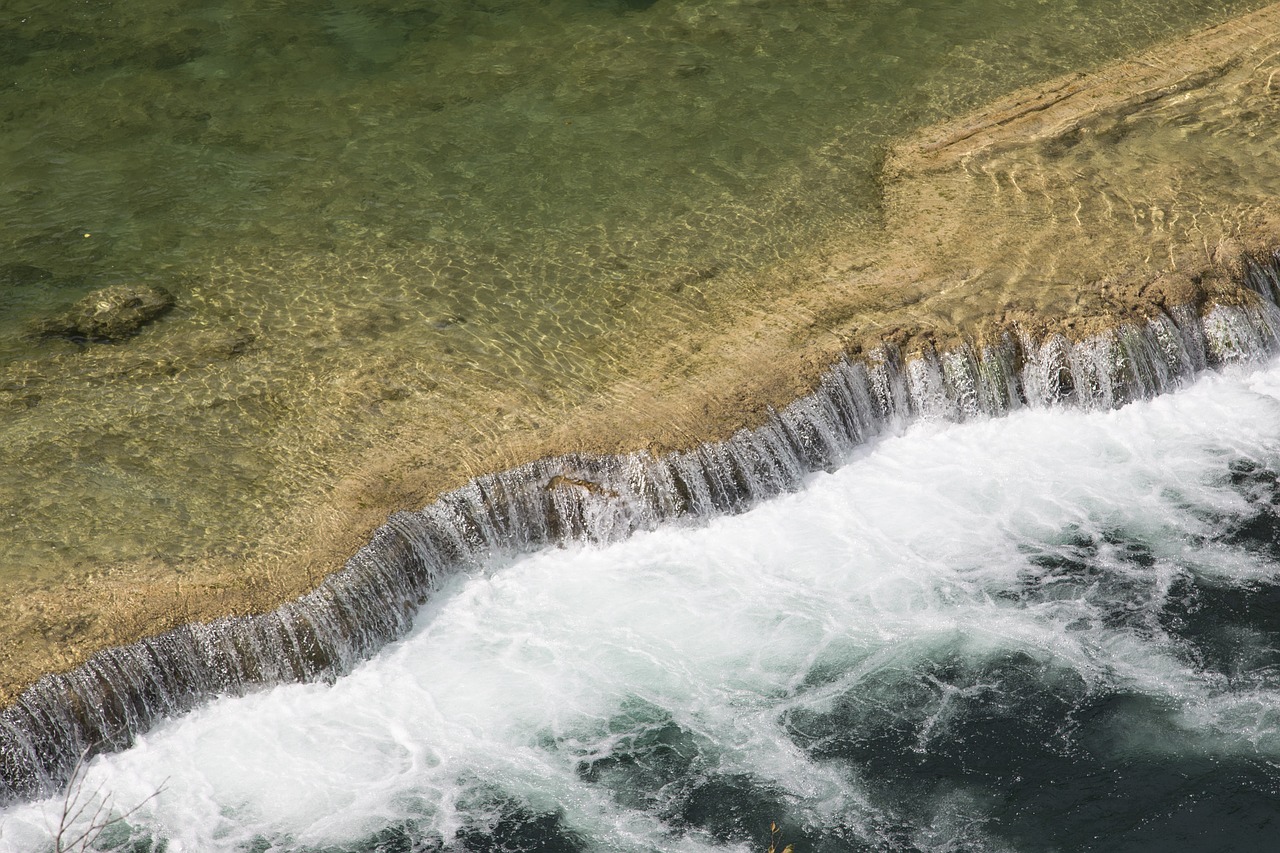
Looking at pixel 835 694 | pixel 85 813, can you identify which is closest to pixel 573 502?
pixel 835 694

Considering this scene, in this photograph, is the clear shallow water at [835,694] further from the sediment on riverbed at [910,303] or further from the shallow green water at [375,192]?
the shallow green water at [375,192]

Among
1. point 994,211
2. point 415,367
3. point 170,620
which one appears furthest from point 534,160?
point 170,620

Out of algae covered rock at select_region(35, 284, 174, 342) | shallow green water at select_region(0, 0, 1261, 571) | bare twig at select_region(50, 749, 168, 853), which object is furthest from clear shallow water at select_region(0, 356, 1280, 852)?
algae covered rock at select_region(35, 284, 174, 342)

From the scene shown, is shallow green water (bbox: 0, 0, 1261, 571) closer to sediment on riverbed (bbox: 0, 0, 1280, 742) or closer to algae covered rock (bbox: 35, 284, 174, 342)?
algae covered rock (bbox: 35, 284, 174, 342)

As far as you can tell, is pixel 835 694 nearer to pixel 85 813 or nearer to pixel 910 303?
pixel 910 303

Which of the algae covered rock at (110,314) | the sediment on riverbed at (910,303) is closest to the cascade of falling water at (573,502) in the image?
the sediment on riverbed at (910,303)

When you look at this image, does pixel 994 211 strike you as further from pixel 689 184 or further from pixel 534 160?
pixel 534 160
